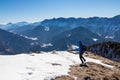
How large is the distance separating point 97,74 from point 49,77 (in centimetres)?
769

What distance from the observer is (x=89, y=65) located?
40.3 m

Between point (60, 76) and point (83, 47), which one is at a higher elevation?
point (83, 47)

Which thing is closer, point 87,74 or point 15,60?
point 87,74

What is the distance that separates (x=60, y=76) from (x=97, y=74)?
5.96 m

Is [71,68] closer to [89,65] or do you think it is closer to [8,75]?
[89,65]

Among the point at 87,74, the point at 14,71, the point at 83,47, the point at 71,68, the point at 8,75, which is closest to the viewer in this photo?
the point at 8,75

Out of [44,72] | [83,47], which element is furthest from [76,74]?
[83,47]

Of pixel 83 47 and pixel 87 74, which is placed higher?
pixel 83 47

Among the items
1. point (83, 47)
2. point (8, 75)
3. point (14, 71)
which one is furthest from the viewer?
point (83, 47)

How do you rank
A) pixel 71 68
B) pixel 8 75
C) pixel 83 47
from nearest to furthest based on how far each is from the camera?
pixel 8 75 → pixel 71 68 → pixel 83 47

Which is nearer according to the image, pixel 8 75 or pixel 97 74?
pixel 8 75

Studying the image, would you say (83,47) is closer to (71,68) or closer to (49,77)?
(71,68)

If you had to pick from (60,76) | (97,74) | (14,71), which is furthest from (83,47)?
(14,71)

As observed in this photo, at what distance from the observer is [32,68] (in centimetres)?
3388
